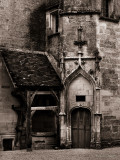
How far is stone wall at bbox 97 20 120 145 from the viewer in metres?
16.0

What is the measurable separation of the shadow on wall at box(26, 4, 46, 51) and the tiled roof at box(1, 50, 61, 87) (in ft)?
2.33

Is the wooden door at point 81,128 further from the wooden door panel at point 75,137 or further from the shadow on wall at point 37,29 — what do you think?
the shadow on wall at point 37,29

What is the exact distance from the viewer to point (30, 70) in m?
15.8

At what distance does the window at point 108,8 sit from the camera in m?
17.0

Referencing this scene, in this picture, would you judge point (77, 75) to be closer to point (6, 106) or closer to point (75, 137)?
point (75, 137)

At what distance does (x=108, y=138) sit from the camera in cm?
1603

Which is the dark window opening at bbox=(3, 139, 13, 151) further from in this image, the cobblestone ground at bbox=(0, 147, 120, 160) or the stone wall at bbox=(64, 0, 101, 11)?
the stone wall at bbox=(64, 0, 101, 11)

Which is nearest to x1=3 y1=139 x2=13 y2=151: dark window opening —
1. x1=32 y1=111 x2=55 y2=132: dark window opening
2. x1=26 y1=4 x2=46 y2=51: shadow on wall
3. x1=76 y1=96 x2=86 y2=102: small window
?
x1=32 y1=111 x2=55 y2=132: dark window opening

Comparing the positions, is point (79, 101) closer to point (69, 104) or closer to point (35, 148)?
point (69, 104)

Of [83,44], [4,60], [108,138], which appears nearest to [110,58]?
[83,44]

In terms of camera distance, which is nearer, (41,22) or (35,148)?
(35,148)

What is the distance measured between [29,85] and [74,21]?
Answer: 12.7ft

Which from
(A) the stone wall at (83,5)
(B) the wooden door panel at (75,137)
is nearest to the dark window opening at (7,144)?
(B) the wooden door panel at (75,137)

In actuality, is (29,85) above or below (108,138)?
above
